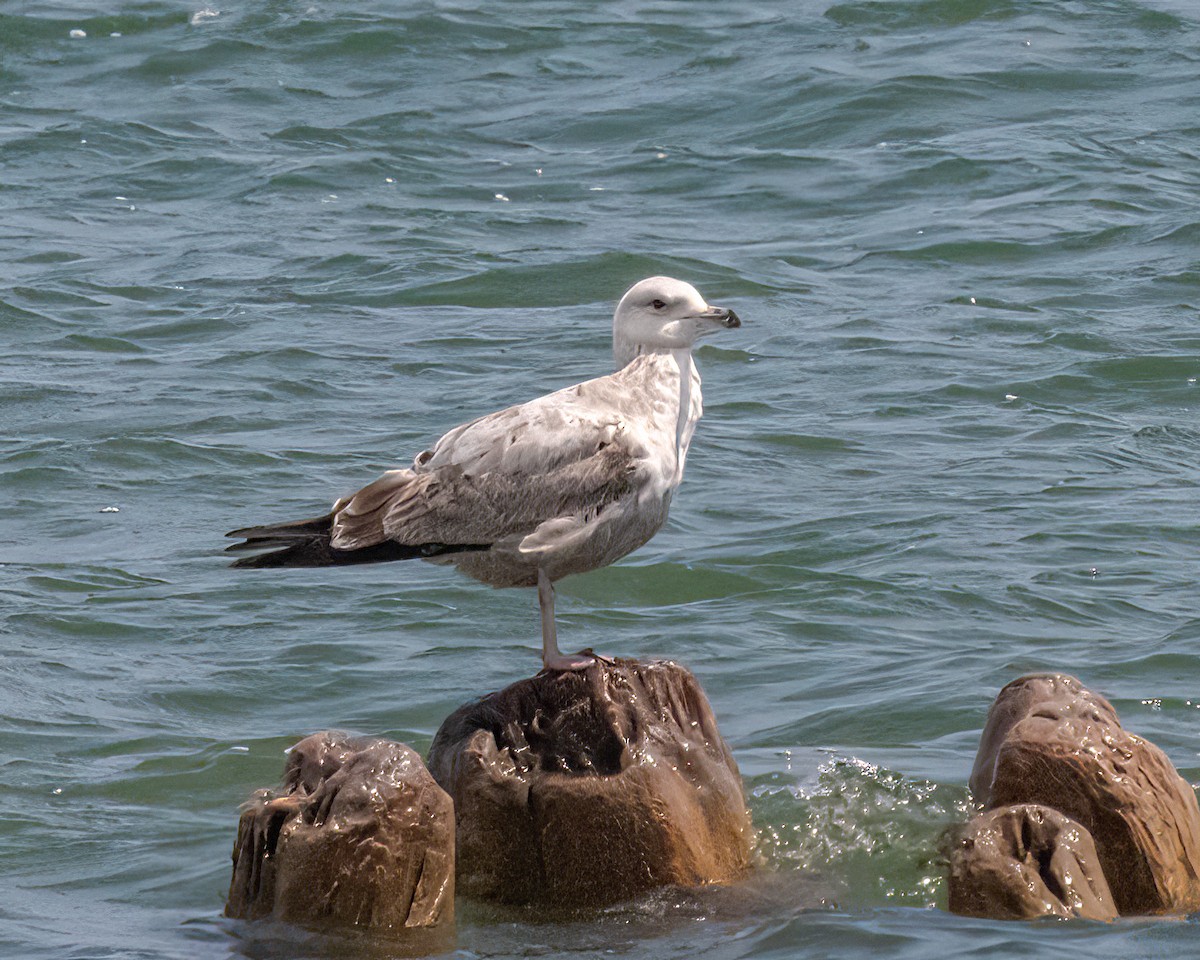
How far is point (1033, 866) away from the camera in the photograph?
5.26 m

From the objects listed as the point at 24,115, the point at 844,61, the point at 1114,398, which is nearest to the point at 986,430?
the point at 1114,398

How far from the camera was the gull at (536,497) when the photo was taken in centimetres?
612

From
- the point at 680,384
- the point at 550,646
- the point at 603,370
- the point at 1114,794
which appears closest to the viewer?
the point at 1114,794

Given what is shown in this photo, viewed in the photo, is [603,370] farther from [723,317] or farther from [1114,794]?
[1114,794]

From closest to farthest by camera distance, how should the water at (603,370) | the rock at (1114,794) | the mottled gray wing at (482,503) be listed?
the rock at (1114,794), the mottled gray wing at (482,503), the water at (603,370)

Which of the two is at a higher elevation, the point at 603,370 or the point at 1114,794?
the point at 1114,794

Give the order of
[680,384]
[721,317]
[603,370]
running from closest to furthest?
[680,384], [721,317], [603,370]

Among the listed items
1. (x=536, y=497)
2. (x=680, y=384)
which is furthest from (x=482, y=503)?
(x=680, y=384)

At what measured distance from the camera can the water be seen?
693 centimetres

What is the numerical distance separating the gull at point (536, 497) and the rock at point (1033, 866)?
135cm

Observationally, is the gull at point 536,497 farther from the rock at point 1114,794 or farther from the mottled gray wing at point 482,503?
the rock at point 1114,794

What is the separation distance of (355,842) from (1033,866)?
1.76 meters

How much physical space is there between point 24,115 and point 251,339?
6.12 metres

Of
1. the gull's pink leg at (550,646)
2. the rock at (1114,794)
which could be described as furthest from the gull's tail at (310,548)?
the rock at (1114,794)
